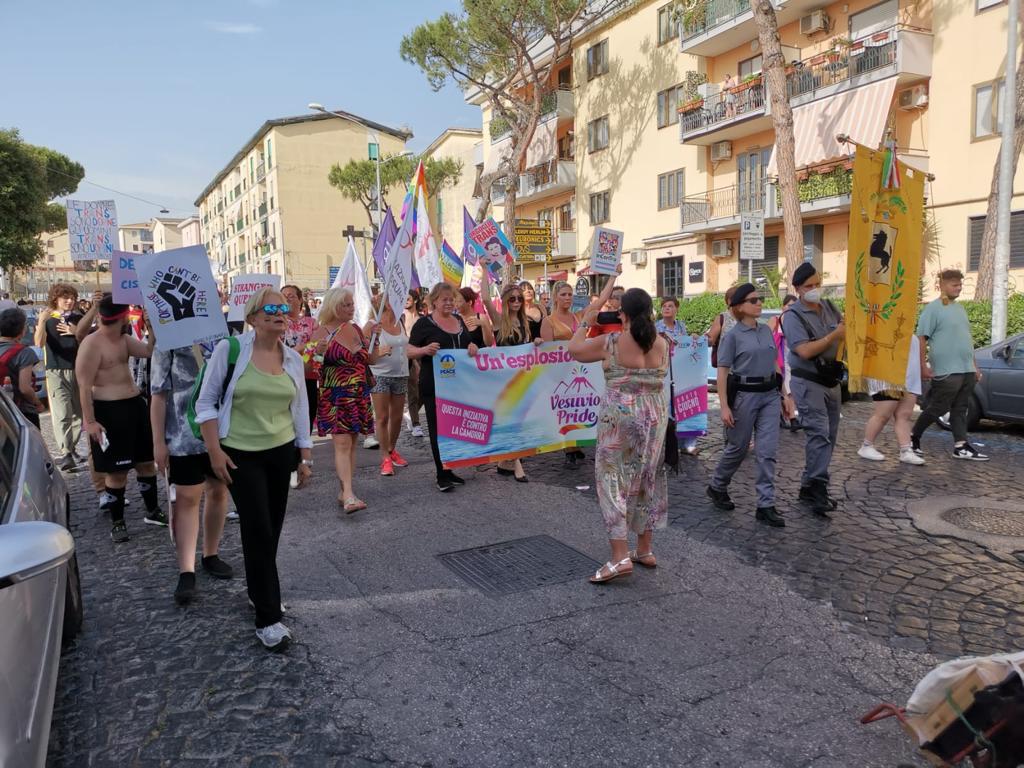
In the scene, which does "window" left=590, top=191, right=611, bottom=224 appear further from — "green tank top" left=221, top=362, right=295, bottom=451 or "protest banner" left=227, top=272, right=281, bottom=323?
"green tank top" left=221, top=362, right=295, bottom=451

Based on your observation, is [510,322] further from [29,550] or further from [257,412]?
[29,550]

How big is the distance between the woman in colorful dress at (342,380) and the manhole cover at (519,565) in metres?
1.58

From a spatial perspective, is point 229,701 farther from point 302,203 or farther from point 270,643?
point 302,203

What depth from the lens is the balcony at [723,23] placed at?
22767 millimetres

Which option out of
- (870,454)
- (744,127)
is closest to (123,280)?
(870,454)

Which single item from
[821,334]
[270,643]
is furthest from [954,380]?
[270,643]

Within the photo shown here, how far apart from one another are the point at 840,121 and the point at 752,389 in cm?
1854

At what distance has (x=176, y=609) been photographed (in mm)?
4191

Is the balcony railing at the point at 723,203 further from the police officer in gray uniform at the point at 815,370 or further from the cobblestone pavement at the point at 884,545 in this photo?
the police officer in gray uniform at the point at 815,370

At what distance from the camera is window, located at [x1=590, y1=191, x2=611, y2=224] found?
32344 mm

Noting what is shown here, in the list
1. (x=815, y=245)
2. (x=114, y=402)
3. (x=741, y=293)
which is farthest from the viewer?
(x=815, y=245)

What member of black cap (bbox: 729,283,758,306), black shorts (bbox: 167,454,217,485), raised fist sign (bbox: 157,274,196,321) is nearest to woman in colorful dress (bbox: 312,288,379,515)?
black shorts (bbox: 167,454,217,485)

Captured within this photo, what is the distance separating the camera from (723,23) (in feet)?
80.2

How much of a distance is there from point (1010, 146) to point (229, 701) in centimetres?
1582
